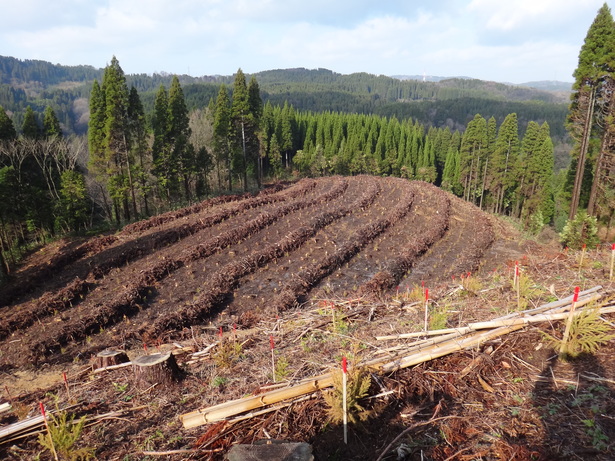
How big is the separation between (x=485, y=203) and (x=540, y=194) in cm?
1424

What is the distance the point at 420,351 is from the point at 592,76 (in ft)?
59.8

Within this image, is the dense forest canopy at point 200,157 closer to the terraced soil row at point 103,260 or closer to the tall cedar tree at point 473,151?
the tall cedar tree at point 473,151

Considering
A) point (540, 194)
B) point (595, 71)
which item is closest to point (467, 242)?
point (595, 71)

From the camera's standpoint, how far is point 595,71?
16.2 m

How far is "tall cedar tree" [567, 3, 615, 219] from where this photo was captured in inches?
626

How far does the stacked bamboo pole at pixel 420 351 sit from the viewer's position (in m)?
4.01

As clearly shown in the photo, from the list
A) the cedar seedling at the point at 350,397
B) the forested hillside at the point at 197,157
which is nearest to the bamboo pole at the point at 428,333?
the cedar seedling at the point at 350,397

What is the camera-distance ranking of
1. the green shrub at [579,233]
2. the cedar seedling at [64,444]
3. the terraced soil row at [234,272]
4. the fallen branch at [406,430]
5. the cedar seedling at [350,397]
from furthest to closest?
the green shrub at [579,233] → the terraced soil row at [234,272] → the cedar seedling at [350,397] → the cedar seedling at [64,444] → the fallen branch at [406,430]

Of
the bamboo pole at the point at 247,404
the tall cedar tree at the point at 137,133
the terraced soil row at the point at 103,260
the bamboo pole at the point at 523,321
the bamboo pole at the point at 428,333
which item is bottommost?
the terraced soil row at the point at 103,260

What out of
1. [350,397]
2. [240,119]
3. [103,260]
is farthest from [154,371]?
[240,119]

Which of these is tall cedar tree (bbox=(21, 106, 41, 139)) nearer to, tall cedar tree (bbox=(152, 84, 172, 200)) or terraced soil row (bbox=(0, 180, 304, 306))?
tall cedar tree (bbox=(152, 84, 172, 200))

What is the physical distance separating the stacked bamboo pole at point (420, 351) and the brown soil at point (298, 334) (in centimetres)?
13

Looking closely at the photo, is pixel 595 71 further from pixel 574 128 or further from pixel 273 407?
pixel 273 407

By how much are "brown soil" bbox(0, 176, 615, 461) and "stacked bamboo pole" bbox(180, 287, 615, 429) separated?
13 cm
